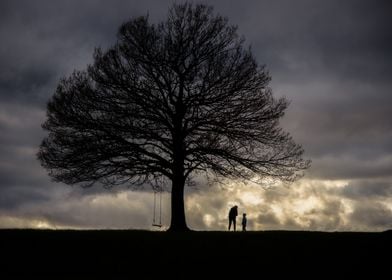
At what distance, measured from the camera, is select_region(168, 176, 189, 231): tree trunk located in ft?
95.7

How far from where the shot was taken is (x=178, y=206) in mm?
29422
